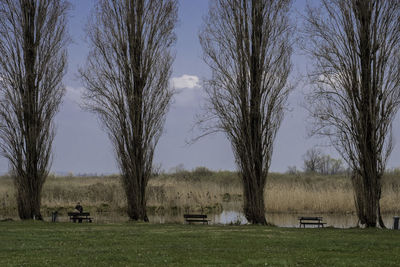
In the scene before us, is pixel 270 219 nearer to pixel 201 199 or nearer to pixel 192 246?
pixel 201 199

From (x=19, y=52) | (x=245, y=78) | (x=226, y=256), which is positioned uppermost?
(x=19, y=52)

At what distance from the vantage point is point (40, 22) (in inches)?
922

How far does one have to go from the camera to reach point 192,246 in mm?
13258

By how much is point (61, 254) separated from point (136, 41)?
11.7 metres

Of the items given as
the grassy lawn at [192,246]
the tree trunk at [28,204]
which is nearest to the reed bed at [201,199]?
the tree trunk at [28,204]

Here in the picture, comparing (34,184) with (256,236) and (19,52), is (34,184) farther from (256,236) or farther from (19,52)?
(256,236)

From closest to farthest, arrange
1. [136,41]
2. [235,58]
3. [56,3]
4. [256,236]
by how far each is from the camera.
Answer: [256,236]
[235,58]
[136,41]
[56,3]

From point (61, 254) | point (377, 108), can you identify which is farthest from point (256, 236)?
point (377, 108)

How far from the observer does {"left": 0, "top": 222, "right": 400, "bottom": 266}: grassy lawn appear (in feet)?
36.7

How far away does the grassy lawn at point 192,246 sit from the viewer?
36.7 ft

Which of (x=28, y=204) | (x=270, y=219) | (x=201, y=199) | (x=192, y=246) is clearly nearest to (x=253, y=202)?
(x=270, y=219)

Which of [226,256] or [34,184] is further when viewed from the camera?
[34,184]

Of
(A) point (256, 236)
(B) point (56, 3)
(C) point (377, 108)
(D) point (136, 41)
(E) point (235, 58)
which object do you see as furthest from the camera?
(B) point (56, 3)

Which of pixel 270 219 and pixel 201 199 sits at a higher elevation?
pixel 201 199
